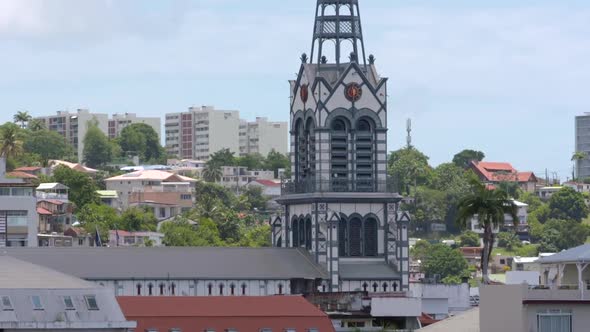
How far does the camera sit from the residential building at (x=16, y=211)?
530ft

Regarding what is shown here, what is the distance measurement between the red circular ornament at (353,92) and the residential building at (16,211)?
2041cm

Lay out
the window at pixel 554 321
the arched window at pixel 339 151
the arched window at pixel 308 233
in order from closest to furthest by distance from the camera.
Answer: the window at pixel 554 321
the arched window at pixel 308 233
the arched window at pixel 339 151

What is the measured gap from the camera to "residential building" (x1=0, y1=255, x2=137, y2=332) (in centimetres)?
8812

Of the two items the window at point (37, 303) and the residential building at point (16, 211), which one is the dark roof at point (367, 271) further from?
the window at point (37, 303)

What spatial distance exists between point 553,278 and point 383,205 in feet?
221

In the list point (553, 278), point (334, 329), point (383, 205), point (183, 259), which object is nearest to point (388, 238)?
point (383, 205)

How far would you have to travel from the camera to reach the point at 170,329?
122 metres

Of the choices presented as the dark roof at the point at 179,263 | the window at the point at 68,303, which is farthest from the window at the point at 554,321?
the dark roof at the point at 179,263

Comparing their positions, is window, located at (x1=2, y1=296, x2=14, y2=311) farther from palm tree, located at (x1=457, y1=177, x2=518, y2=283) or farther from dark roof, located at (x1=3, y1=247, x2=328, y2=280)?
palm tree, located at (x1=457, y1=177, x2=518, y2=283)

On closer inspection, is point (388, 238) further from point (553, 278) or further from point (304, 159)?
point (553, 278)

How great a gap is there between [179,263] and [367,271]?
11.6 metres

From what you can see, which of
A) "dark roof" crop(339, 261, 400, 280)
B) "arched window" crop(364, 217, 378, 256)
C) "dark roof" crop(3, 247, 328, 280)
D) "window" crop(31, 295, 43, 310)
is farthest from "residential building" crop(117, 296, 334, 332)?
"window" crop(31, 295, 43, 310)

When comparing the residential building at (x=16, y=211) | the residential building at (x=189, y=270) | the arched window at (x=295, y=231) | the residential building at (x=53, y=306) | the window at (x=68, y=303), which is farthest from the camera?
the residential building at (x=16, y=211)

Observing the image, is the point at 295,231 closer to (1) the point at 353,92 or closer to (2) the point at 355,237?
(2) the point at 355,237
